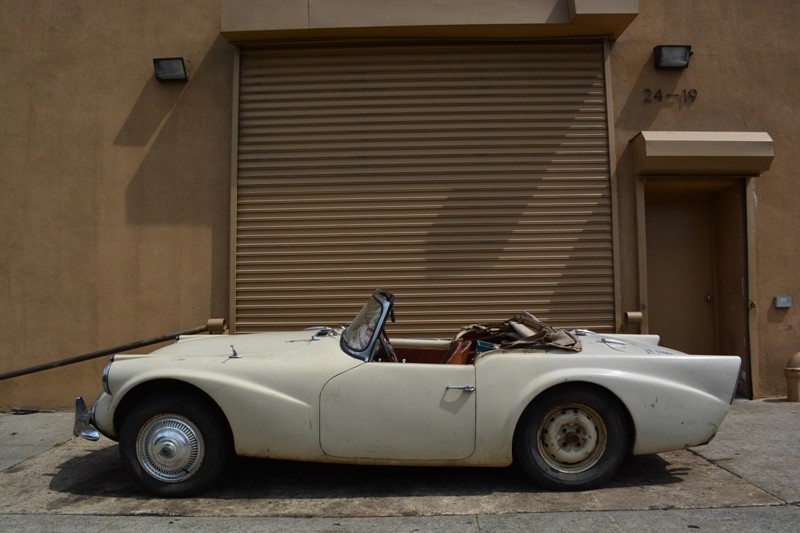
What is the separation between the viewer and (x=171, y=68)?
7758 mm

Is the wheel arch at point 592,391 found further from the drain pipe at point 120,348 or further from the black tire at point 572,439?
the drain pipe at point 120,348

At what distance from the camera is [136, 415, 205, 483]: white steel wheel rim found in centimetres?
438

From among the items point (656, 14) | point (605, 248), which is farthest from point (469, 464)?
point (656, 14)

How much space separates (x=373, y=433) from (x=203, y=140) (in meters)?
4.82

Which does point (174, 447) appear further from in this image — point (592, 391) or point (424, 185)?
point (424, 185)

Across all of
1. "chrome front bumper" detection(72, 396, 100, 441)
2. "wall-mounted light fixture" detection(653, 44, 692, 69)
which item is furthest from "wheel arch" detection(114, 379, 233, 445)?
"wall-mounted light fixture" detection(653, 44, 692, 69)

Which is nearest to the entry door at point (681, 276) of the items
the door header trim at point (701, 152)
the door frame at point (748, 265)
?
the door frame at point (748, 265)

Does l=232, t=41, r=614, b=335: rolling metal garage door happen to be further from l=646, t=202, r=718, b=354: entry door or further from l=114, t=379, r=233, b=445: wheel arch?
l=114, t=379, r=233, b=445: wheel arch

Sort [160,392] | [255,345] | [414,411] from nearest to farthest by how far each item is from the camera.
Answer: [414,411], [160,392], [255,345]

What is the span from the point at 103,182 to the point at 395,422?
527 cm

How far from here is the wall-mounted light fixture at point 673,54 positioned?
7.73 meters

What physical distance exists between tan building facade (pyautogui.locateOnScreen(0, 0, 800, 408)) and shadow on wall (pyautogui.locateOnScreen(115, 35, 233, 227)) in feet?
0.09

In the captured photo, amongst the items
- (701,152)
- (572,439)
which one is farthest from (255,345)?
(701,152)

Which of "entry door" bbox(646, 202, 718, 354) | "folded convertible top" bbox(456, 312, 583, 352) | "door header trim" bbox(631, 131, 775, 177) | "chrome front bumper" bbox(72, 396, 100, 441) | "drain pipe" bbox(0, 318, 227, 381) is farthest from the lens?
"entry door" bbox(646, 202, 718, 354)
